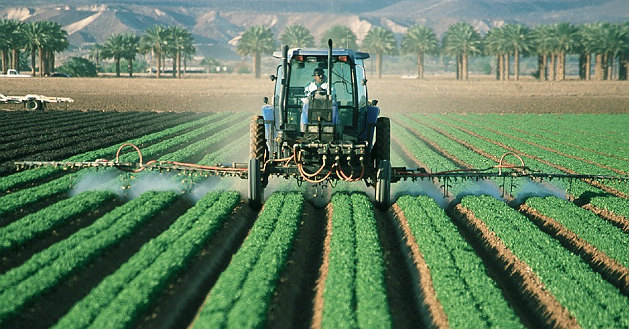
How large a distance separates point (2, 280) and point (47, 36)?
3014 inches

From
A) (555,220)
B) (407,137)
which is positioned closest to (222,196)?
(555,220)

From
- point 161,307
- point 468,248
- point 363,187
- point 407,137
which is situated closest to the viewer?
point 161,307

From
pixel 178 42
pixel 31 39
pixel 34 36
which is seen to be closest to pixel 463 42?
pixel 178 42

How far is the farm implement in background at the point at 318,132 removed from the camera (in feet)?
41.3

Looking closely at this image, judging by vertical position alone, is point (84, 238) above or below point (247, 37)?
below

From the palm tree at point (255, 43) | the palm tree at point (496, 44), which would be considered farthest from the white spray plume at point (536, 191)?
the palm tree at point (255, 43)

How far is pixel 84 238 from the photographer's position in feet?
33.6

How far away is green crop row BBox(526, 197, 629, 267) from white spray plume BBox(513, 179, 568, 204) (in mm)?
808

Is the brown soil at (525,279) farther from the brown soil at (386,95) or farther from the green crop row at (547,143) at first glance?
the brown soil at (386,95)

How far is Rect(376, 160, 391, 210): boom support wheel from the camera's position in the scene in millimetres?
12969

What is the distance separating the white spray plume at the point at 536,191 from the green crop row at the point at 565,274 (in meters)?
2.57

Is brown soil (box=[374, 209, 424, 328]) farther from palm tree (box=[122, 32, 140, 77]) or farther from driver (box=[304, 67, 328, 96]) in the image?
palm tree (box=[122, 32, 140, 77])

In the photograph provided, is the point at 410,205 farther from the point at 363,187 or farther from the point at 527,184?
the point at 527,184

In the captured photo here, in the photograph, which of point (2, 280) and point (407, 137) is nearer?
point (2, 280)
